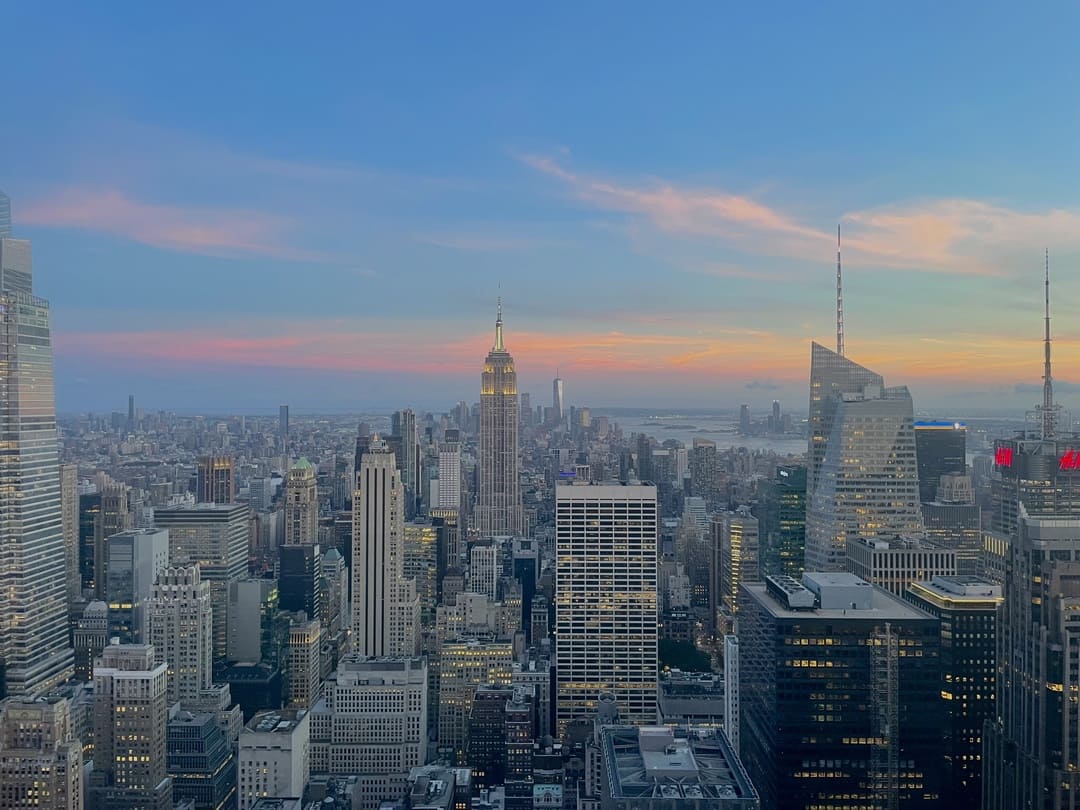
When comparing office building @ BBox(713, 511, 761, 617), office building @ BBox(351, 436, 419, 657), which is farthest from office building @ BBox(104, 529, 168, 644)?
office building @ BBox(713, 511, 761, 617)

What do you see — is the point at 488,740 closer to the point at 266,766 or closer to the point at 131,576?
the point at 266,766

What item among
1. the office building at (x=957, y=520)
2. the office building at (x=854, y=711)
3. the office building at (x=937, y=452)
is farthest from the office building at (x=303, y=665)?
the office building at (x=937, y=452)

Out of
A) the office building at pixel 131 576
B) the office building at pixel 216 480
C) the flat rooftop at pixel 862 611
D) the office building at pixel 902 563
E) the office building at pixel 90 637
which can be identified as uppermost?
the office building at pixel 216 480

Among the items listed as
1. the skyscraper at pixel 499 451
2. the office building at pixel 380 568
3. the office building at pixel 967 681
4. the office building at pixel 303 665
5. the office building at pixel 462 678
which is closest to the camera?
the office building at pixel 967 681

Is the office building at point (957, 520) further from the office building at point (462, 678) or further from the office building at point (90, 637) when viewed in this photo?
the office building at point (90, 637)

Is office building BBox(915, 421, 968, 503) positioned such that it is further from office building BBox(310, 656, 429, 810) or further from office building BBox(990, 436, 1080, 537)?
office building BBox(310, 656, 429, 810)

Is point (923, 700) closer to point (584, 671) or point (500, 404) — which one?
point (584, 671)

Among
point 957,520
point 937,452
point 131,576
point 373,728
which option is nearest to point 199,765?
point 373,728
